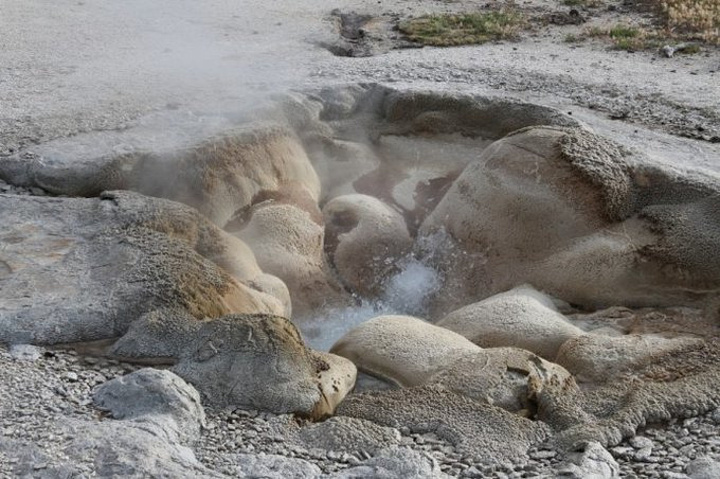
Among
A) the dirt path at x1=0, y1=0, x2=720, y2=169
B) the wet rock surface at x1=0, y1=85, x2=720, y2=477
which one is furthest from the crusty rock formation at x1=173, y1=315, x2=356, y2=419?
the dirt path at x1=0, y1=0, x2=720, y2=169

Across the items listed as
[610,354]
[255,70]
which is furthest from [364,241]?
[610,354]

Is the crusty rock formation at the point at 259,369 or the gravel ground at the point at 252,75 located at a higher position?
the gravel ground at the point at 252,75

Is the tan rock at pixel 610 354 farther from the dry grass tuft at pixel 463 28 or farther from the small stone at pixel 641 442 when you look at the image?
the dry grass tuft at pixel 463 28

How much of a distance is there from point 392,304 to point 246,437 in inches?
108

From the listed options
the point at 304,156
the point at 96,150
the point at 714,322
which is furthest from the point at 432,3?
the point at 714,322

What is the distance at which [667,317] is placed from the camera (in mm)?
6016

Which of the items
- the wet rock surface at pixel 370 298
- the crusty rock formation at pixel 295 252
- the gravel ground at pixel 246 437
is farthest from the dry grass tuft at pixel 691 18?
the gravel ground at pixel 246 437

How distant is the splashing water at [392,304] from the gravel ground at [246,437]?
202 centimetres

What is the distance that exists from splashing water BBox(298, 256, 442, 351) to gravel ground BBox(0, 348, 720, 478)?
2022 mm

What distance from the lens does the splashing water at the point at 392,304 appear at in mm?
6469

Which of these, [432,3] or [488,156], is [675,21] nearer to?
[432,3]

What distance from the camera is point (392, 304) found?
22.6 feet

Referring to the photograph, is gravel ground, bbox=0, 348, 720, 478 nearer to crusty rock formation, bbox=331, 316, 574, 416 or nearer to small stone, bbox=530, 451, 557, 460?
small stone, bbox=530, 451, 557, 460

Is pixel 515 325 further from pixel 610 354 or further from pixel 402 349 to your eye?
pixel 402 349
